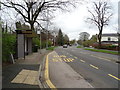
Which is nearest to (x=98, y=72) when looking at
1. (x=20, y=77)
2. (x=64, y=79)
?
(x=64, y=79)

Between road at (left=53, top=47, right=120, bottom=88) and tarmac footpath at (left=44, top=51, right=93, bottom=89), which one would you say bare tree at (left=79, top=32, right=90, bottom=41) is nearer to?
road at (left=53, top=47, right=120, bottom=88)

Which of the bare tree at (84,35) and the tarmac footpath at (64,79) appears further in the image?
the bare tree at (84,35)

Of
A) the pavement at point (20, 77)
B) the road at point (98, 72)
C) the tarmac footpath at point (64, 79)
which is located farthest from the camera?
the road at point (98, 72)

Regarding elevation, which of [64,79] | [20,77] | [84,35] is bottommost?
[64,79]

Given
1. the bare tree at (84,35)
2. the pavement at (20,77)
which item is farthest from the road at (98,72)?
the bare tree at (84,35)

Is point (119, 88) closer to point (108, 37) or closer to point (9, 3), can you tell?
point (9, 3)

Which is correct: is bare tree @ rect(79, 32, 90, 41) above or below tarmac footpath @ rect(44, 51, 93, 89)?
above

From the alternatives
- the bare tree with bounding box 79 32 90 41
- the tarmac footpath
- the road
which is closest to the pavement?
the tarmac footpath

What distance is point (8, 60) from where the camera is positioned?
37.1 ft

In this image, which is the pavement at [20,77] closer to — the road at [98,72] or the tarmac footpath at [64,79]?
the tarmac footpath at [64,79]

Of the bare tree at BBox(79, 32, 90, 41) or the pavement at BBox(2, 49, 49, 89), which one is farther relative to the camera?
the bare tree at BBox(79, 32, 90, 41)

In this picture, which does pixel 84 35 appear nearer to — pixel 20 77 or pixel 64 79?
pixel 64 79

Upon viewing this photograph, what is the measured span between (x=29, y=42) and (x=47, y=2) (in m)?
7.23

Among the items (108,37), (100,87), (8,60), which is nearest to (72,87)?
(100,87)
